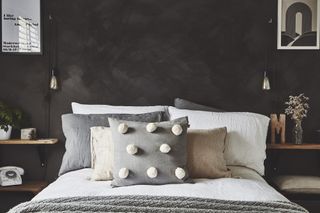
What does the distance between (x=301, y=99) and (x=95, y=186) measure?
2.04 meters

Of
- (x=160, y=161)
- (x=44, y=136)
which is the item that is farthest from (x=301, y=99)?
(x=44, y=136)

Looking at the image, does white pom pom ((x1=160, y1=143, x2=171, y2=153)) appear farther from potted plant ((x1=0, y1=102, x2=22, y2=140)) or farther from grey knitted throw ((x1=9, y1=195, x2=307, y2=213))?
potted plant ((x1=0, y1=102, x2=22, y2=140))

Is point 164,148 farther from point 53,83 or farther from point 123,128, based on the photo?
point 53,83

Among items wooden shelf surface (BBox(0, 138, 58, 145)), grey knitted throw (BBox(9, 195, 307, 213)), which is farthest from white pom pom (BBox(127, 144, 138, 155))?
wooden shelf surface (BBox(0, 138, 58, 145))

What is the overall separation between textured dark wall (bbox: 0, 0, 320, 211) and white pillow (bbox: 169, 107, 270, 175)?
44 cm

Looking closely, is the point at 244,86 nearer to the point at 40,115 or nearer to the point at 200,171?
the point at 200,171

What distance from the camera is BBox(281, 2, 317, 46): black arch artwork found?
388 centimetres

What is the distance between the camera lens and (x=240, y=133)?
3.38m

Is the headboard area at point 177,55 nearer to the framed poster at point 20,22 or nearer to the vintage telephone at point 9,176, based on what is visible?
the framed poster at point 20,22

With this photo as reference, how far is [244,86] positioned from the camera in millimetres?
3908

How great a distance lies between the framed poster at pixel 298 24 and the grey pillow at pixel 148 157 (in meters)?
1.56

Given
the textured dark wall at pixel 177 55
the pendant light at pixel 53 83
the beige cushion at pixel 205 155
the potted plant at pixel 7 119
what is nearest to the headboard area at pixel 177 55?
the textured dark wall at pixel 177 55

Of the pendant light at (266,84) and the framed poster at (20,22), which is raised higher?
the framed poster at (20,22)

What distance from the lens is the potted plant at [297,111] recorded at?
149 inches
